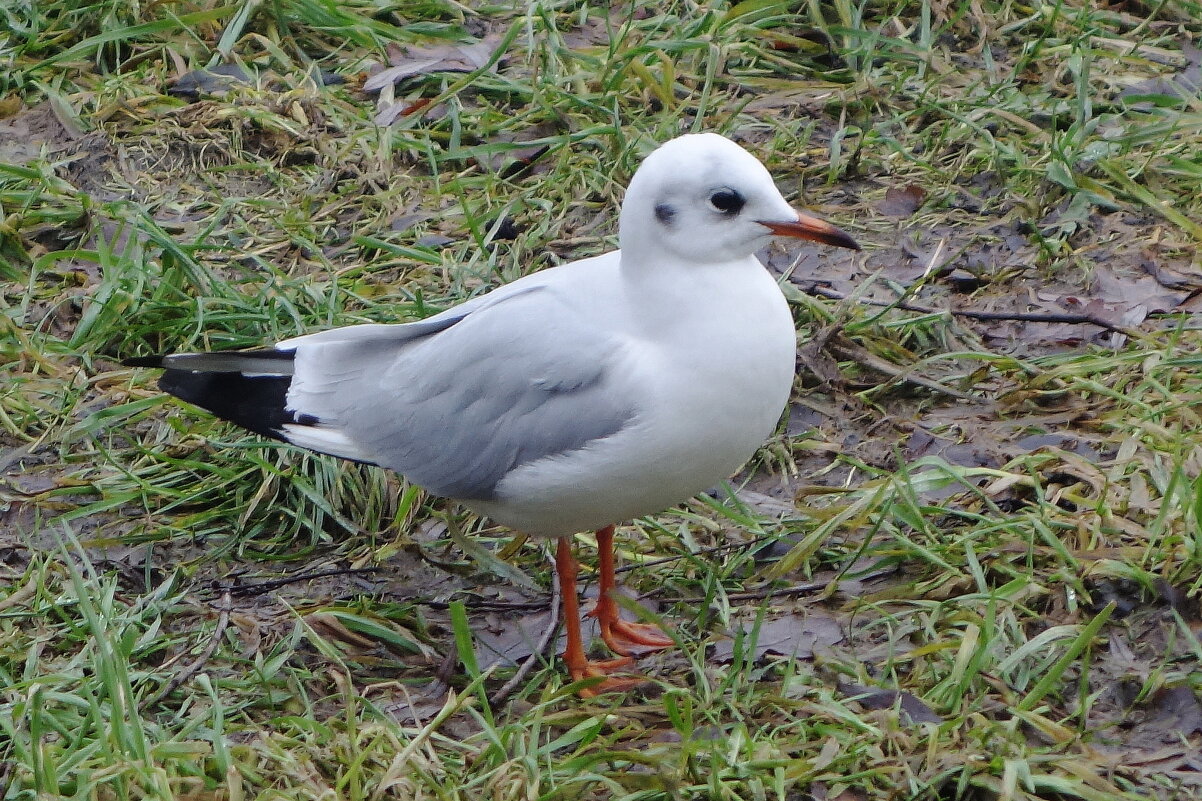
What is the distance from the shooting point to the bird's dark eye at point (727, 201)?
301cm

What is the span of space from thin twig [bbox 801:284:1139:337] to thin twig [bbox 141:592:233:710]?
2.01 meters

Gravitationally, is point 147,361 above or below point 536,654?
above

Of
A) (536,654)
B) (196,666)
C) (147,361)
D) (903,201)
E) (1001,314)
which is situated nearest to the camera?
(196,666)

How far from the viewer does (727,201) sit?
3.02 m

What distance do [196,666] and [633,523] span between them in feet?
3.88

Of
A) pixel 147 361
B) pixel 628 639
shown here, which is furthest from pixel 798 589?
pixel 147 361

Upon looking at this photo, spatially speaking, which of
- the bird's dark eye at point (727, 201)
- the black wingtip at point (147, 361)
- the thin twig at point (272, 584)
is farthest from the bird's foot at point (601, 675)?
the black wingtip at point (147, 361)

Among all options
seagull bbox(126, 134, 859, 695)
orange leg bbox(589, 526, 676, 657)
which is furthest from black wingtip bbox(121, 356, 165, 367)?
orange leg bbox(589, 526, 676, 657)

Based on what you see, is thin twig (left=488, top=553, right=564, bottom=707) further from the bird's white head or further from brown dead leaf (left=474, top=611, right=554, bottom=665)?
the bird's white head

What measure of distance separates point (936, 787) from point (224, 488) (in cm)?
213

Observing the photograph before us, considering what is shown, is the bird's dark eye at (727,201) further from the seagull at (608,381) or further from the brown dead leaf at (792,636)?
the brown dead leaf at (792,636)

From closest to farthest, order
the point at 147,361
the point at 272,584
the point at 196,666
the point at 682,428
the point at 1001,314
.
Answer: the point at 682,428 < the point at 196,666 < the point at 272,584 < the point at 147,361 < the point at 1001,314

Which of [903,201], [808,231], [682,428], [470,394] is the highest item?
[808,231]

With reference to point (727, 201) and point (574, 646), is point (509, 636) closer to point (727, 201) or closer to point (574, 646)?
Result: point (574, 646)
